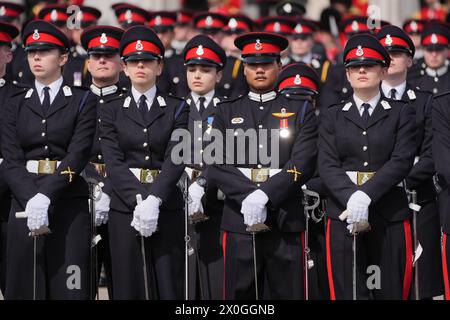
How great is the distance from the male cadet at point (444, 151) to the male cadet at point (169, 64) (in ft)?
12.9

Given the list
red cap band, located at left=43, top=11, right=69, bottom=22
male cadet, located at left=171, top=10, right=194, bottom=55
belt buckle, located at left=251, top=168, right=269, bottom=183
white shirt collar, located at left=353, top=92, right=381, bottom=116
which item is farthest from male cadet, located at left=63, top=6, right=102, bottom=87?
white shirt collar, located at left=353, top=92, right=381, bottom=116

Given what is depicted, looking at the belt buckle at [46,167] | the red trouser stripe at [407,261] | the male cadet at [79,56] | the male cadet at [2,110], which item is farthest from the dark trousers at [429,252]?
the male cadet at [79,56]

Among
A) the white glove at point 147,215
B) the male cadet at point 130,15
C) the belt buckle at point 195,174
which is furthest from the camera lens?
the male cadet at point 130,15

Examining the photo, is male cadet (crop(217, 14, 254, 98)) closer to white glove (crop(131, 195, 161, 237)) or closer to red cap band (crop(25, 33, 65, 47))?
red cap band (crop(25, 33, 65, 47))

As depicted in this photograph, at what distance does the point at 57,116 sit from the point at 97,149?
3.53ft

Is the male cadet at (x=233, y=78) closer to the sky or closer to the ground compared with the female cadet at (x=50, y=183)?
closer to the sky

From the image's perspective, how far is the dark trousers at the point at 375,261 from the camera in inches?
395

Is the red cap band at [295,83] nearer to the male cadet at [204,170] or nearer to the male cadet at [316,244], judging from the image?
the male cadet at [316,244]

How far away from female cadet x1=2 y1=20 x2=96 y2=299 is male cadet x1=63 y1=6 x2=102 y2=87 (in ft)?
7.39

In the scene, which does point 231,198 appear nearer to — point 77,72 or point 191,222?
point 191,222

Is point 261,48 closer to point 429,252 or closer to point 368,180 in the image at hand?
point 368,180

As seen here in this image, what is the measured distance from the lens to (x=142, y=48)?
10.5 m
